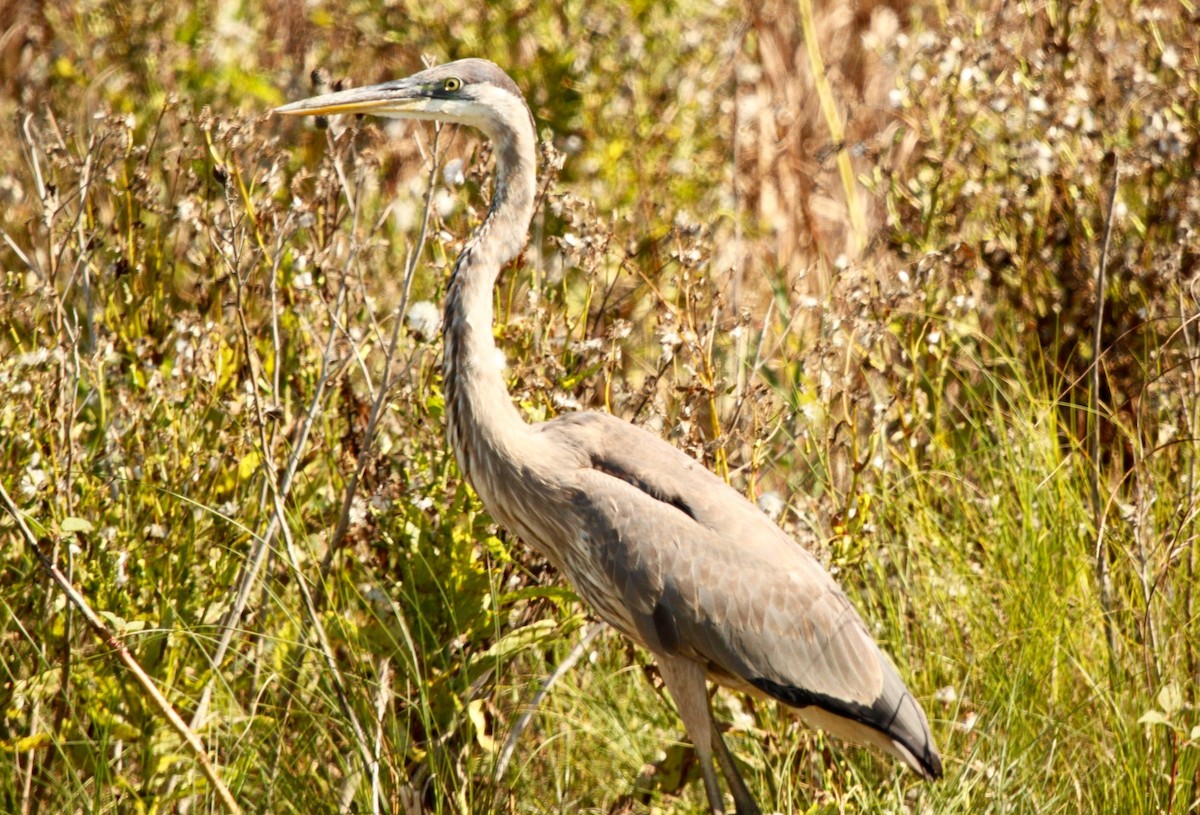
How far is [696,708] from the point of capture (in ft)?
10.3

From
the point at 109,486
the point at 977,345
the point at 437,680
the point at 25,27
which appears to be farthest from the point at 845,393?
the point at 25,27

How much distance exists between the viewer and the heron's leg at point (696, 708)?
3.12 m

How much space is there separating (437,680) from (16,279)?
134 cm

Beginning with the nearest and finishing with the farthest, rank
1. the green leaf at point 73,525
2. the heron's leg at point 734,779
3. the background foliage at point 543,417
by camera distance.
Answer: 1. the green leaf at point 73,525
2. the background foliage at point 543,417
3. the heron's leg at point 734,779

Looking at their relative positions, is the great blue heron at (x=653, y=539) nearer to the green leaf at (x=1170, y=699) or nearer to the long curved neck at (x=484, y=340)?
the long curved neck at (x=484, y=340)

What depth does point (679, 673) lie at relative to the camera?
125 inches

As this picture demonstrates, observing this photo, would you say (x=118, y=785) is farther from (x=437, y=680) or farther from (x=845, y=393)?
(x=845, y=393)

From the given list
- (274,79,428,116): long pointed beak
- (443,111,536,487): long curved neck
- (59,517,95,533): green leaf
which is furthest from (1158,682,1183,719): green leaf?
(59,517,95,533): green leaf

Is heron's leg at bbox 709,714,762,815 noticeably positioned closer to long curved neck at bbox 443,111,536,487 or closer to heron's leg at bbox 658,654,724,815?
heron's leg at bbox 658,654,724,815

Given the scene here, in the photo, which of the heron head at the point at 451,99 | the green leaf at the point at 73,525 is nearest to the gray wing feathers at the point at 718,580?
the heron head at the point at 451,99

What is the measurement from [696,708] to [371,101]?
1.56 meters

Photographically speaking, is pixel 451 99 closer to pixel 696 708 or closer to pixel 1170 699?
pixel 696 708

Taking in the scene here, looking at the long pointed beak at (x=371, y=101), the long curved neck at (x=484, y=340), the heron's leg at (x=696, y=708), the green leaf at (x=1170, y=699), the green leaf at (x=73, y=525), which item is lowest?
the heron's leg at (x=696, y=708)

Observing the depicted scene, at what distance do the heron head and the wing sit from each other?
78cm
